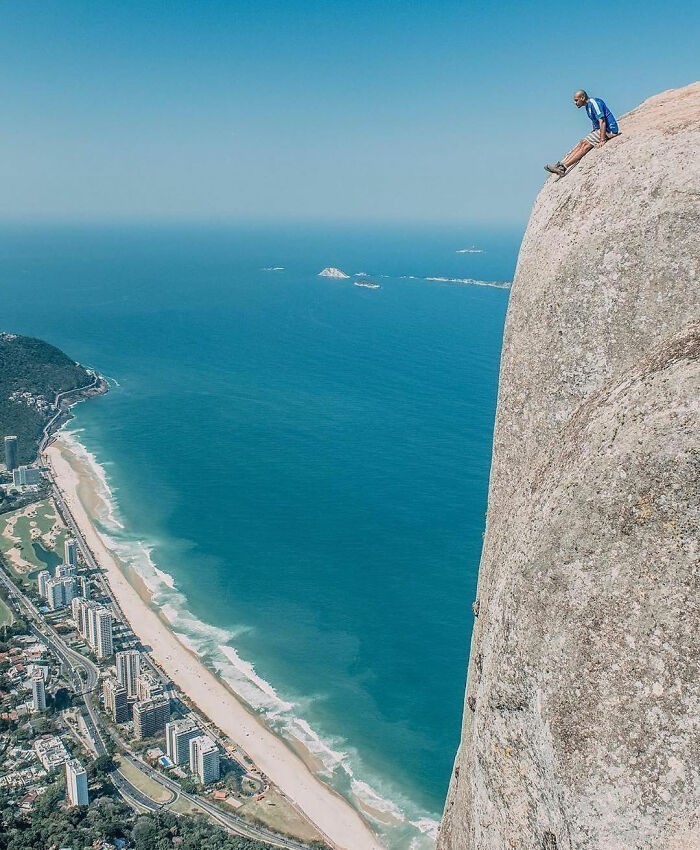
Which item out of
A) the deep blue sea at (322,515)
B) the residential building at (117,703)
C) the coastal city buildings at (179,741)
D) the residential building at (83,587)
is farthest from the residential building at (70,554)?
the coastal city buildings at (179,741)

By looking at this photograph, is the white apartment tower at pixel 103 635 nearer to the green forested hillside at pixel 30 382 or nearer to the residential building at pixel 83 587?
the residential building at pixel 83 587

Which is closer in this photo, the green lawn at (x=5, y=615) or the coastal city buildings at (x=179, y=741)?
the coastal city buildings at (x=179, y=741)

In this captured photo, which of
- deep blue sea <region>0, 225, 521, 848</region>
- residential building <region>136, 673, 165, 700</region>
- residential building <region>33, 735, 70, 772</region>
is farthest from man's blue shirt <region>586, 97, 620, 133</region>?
residential building <region>136, 673, 165, 700</region>

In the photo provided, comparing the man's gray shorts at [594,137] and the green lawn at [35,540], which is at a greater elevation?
the man's gray shorts at [594,137]

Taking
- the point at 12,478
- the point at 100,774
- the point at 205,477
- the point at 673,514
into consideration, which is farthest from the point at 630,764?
the point at 12,478

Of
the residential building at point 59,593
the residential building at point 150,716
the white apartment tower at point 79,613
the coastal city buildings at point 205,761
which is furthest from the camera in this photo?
the residential building at point 59,593

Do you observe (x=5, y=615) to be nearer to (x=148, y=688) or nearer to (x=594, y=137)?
(x=148, y=688)

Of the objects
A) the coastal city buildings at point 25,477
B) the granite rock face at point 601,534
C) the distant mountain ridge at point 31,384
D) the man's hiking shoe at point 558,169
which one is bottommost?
the coastal city buildings at point 25,477

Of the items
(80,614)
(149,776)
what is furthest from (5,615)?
(149,776)
